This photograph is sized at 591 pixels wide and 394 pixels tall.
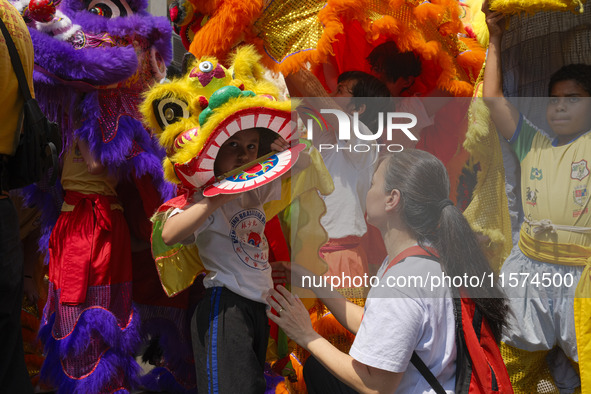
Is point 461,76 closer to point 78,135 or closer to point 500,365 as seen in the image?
point 500,365

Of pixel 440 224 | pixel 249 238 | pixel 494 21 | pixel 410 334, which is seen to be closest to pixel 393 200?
pixel 440 224

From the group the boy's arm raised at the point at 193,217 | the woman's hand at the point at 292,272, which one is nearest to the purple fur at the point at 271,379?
the woman's hand at the point at 292,272

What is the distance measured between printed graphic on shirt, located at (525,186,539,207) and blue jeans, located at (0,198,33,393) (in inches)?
74.8

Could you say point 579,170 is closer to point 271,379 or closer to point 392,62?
point 392,62

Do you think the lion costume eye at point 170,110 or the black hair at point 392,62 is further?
the black hair at point 392,62

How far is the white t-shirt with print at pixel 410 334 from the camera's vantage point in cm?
175

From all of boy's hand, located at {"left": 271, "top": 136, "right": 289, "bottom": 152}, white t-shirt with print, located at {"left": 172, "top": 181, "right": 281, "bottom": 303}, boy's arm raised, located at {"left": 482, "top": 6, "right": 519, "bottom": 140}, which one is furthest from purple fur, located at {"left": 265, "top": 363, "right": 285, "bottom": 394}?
boy's arm raised, located at {"left": 482, "top": 6, "right": 519, "bottom": 140}

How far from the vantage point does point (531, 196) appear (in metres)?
2.40

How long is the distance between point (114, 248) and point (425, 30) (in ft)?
5.90

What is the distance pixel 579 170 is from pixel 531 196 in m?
0.20

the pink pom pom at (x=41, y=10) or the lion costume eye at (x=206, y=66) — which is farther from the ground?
the pink pom pom at (x=41, y=10)

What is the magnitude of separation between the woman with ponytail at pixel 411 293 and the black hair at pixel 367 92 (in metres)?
0.89

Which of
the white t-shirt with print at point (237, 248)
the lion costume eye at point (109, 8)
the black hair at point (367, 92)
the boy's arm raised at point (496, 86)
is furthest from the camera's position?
the lion costume eye at point (109, 8)

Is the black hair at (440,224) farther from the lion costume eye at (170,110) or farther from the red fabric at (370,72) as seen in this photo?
the red fabric at (370,72)
